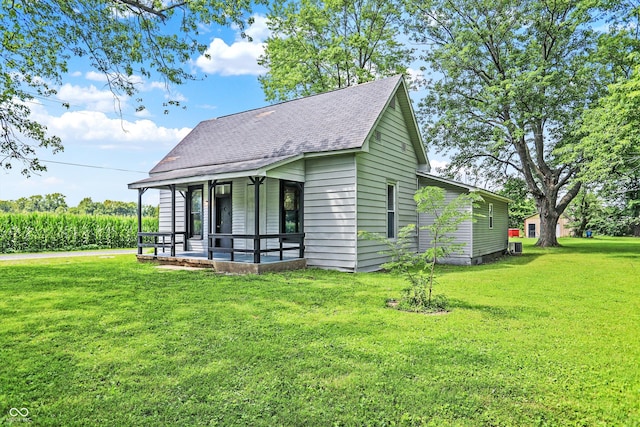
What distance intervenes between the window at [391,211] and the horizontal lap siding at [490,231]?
3.36m

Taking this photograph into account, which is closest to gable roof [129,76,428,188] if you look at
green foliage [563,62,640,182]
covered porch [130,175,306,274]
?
covered porch [130,175,306,274]

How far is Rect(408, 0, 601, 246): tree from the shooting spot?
63.0 feet

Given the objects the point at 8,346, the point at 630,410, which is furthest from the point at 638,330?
the point at 8,346

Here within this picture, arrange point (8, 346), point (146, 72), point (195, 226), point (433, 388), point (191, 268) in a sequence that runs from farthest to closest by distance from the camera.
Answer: point (195, 226), point (191, 268), point (146, 72), point (8, 346), point (433, 388)

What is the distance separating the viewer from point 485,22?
2066 cm

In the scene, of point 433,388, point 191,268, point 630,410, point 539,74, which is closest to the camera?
point 630,410

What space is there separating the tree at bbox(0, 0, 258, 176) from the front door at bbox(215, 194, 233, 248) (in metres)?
3.99

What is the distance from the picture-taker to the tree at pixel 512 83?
1920 cm

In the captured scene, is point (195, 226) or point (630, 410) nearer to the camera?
point (630, 410)

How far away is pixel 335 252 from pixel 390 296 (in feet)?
12.1

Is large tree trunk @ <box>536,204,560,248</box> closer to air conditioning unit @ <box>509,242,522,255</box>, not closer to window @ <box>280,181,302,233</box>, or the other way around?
air conditioning unit @ <box>509,242,522,255</box>

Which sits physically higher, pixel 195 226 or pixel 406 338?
pixel 195 226

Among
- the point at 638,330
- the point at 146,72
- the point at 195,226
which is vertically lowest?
the point at 638,330

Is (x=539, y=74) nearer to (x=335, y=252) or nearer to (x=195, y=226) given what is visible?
(x=335, y=252)
